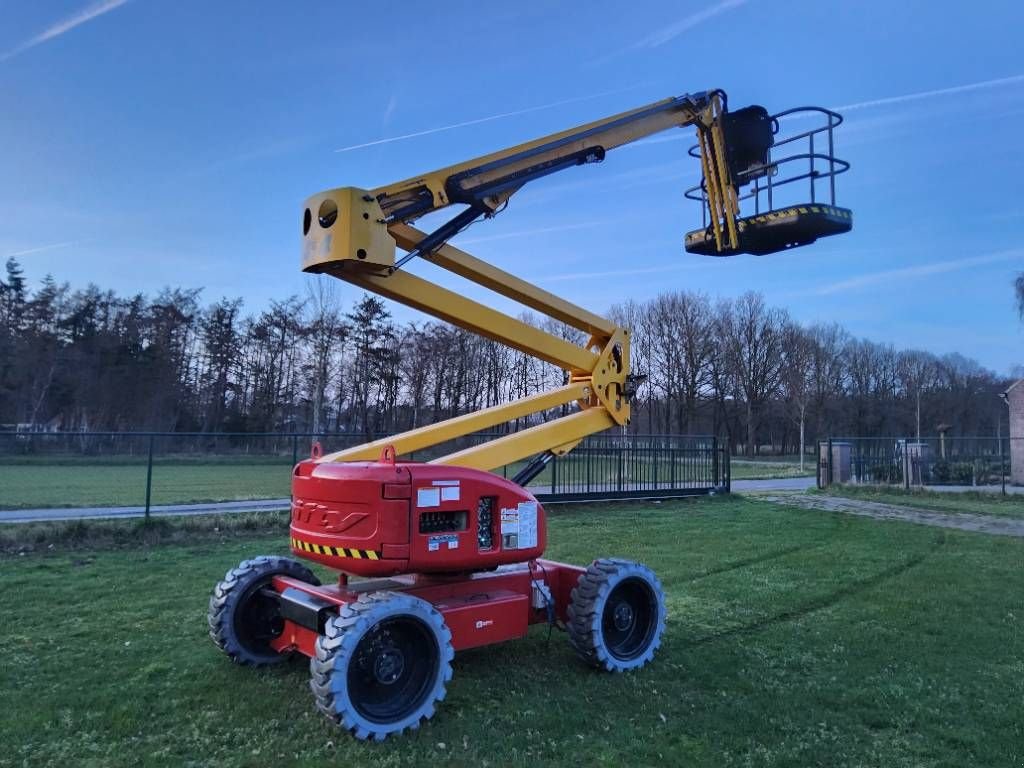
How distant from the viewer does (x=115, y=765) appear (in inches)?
163

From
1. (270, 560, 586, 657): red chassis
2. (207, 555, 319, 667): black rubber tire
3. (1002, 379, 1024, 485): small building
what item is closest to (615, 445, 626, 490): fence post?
(270, 560, 586, 657): red chassis

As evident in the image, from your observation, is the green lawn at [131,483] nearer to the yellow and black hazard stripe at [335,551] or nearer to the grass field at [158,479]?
the grass field at [158,479]

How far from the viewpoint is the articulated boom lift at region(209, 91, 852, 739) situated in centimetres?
493

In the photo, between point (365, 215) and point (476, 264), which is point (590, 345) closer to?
point (476, 264)

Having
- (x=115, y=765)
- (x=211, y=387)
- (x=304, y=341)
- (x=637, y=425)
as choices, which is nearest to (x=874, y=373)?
(x=637, y=425)

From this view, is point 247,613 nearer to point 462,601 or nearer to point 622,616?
point 462,601

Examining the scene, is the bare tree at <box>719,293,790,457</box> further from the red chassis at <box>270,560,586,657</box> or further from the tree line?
the red chassis at <box>270,560,586,657</box>

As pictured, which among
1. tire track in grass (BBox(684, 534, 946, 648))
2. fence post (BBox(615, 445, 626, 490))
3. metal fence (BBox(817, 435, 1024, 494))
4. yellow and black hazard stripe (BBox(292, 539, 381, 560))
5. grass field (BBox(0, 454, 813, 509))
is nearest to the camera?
yellow and black hazard stripe (BBox(292, 539, 381, 560))

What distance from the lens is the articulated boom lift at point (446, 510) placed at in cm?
493

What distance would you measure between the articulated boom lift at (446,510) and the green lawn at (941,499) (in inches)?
620

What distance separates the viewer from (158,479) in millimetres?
16156

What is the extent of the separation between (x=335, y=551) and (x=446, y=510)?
86 centimetres

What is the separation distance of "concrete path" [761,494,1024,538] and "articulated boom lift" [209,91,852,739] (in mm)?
11976

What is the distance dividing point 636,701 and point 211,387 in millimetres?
55744
